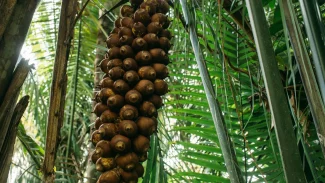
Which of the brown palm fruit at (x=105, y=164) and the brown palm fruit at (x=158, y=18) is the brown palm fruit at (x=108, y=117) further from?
the brown palm fruit at (x=158, y=18)

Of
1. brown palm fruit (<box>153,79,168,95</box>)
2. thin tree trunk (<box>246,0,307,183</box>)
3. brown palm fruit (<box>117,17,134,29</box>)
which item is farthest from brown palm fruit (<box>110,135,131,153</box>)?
thin tree trunk (<box>246,0,307,183</box>)

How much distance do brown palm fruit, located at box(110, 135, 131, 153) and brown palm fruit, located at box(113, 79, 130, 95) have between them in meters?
0.08

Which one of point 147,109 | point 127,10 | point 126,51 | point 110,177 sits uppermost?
point 127,10

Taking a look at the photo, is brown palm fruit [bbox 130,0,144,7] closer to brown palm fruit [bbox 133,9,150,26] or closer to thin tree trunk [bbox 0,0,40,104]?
brown palm fruit [bbox 133,9,150,26]

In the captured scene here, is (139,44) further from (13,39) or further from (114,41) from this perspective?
(13,39)

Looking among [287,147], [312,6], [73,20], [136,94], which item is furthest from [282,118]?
[73,20]

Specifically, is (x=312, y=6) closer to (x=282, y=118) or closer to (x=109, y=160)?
(x=282, y=118)

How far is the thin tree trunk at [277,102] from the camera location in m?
0.32

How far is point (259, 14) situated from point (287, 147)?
0.12m

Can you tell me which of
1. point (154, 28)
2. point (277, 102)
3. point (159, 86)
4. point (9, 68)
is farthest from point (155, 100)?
point (277, 102)

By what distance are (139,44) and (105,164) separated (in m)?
0.21

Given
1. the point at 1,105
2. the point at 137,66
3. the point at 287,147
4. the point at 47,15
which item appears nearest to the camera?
the point at 287,147

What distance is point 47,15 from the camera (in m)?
2.04

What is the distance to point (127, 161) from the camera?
619mm
